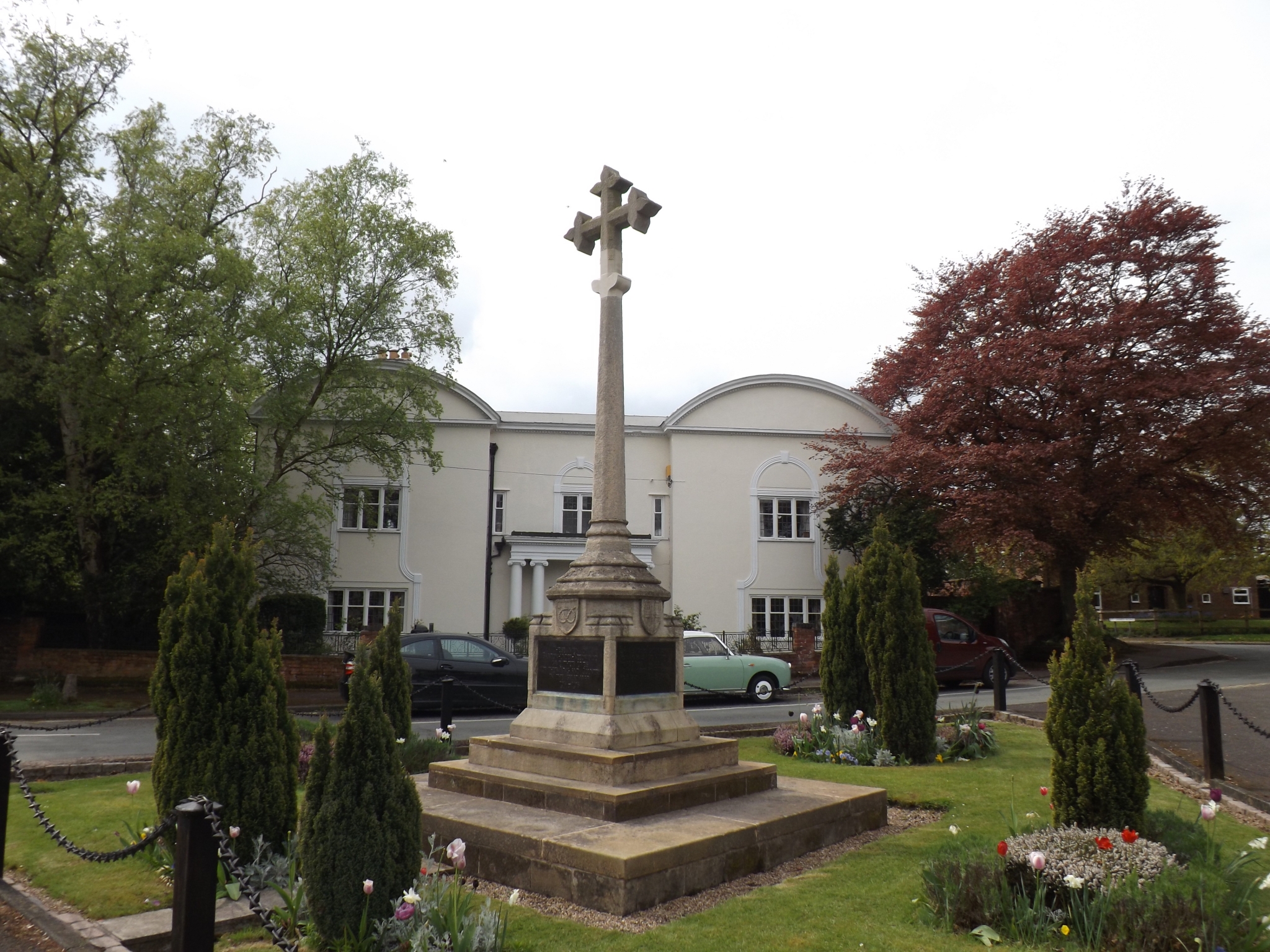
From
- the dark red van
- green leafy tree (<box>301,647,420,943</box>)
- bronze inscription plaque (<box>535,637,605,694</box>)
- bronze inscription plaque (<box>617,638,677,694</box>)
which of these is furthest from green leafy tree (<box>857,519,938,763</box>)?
the dark red van

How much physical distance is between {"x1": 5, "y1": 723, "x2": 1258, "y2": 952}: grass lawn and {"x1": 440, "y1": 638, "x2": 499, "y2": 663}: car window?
710 centimetres

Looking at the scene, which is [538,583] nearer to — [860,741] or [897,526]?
[897,526]

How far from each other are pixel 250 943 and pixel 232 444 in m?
16.3

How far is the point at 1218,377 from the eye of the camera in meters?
22.7

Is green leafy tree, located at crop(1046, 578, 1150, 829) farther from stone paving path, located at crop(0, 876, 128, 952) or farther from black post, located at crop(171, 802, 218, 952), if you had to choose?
stone paving path, located at crop(0, 876, 128, 952)

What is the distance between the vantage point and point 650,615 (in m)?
8.16

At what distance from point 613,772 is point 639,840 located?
41.4 inches

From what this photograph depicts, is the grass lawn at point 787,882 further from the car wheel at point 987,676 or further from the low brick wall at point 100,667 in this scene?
the car wheel at point 987,676

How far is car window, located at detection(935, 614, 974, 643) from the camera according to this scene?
70.7ft

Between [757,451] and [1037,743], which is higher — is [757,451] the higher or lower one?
the higher one

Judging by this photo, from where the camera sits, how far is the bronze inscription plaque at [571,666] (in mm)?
7828

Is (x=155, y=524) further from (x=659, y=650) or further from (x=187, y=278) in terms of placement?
(x=659, y=650)

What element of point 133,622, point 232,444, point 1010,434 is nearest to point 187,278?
point 232,444

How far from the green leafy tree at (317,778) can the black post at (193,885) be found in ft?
2.65
